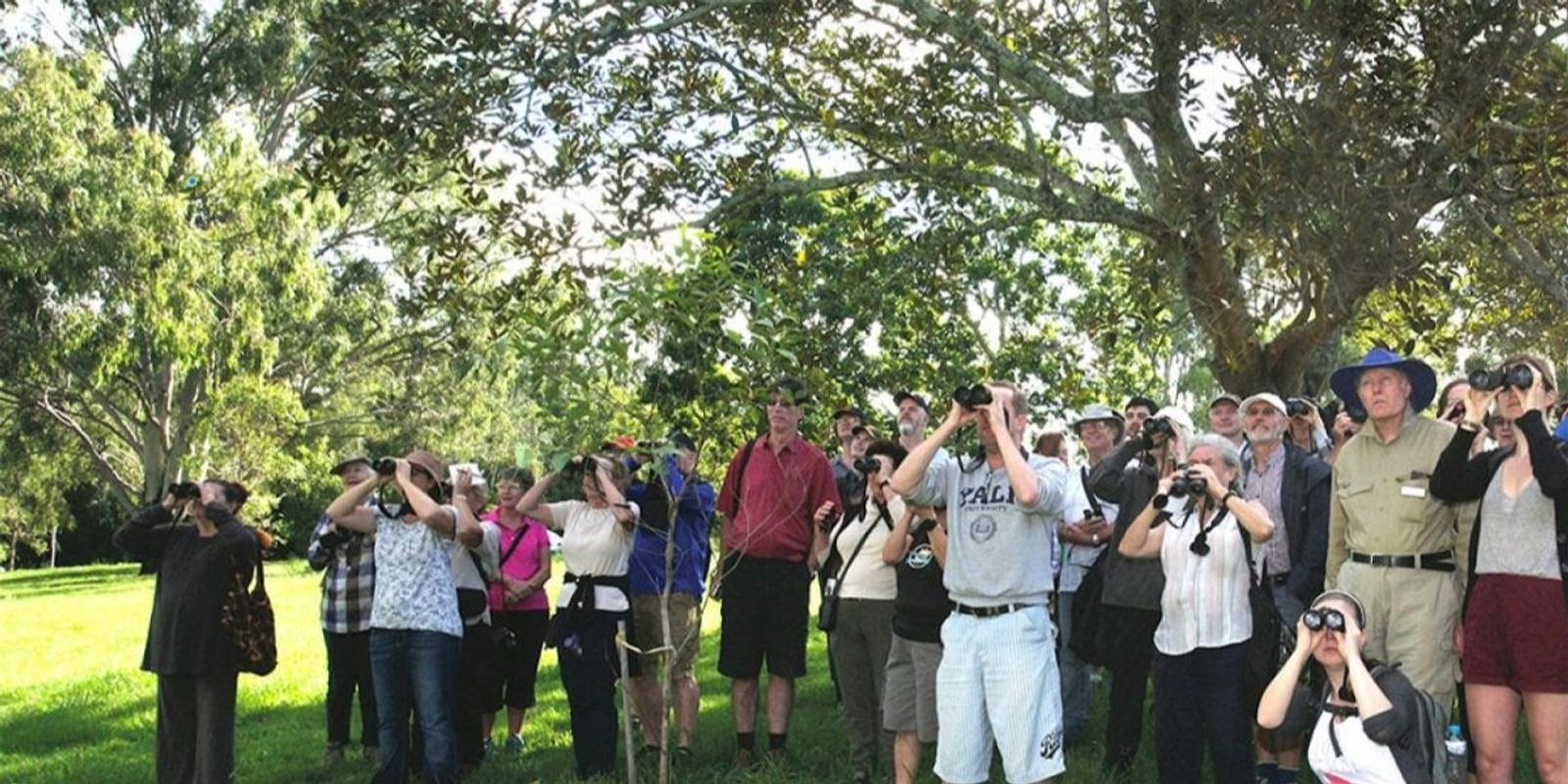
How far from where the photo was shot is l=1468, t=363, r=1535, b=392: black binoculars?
565cm

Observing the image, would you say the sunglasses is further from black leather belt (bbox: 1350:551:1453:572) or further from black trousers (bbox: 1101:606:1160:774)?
black trousers (bbox: 1101:606:1160:774)

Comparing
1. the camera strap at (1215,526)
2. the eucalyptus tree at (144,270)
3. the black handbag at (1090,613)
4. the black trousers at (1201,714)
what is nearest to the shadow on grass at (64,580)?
the eucalyptus tree at (144,270)

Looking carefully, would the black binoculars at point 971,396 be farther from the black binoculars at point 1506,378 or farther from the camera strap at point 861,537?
the black binoculars at point 1506,378

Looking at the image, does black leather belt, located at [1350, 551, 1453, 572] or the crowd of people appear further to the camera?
black leather belt, located at [1350, 551, 1453, 572]

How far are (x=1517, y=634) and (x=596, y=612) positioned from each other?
455 centimetres

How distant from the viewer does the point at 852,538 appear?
26.1 feet

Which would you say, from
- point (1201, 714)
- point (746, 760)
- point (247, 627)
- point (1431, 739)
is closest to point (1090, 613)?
point (1201, 714)

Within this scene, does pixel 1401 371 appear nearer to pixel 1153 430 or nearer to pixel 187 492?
pixel 1153 430

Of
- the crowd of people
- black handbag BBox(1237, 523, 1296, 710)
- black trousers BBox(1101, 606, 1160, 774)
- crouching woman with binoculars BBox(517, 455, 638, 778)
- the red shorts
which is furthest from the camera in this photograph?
crouching woman with binoculars BBox(517, 455, 638, 778)

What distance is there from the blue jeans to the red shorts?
4740 mm

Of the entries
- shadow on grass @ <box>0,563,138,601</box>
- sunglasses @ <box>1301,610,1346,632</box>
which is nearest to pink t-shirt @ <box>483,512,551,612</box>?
sunglasses @ <box>1301,610,1346,632</box>

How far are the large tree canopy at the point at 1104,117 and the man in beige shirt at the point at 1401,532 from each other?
212cm

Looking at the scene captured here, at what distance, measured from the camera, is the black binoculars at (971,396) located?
611 centimetres

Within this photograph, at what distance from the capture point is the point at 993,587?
630 cm
